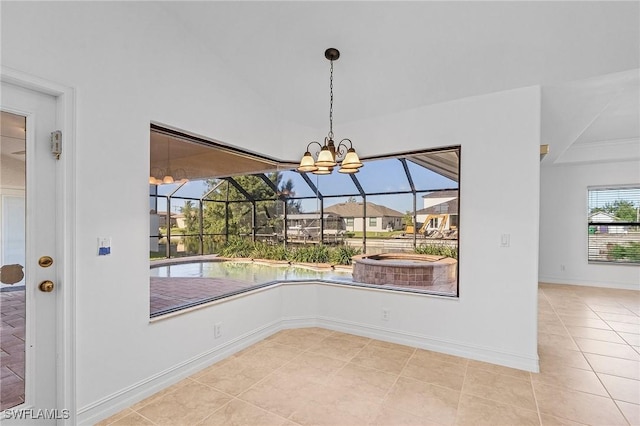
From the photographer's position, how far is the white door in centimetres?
189

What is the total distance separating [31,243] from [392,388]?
9.23 feet

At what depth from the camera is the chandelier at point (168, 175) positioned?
265 cm

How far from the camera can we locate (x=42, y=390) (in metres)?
2.01

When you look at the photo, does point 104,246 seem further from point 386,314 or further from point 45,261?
point 386,314

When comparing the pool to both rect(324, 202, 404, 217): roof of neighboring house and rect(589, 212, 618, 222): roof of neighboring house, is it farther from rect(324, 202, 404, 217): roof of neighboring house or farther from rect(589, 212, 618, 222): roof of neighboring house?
rect(589, 212, 618, 222): roof of neighboring house

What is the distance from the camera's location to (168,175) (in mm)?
2865

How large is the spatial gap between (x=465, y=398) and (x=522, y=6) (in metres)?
3.00

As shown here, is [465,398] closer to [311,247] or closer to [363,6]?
[311,247]

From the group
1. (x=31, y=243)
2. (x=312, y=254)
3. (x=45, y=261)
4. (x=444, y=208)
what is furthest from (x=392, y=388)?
(x=31, y=243)

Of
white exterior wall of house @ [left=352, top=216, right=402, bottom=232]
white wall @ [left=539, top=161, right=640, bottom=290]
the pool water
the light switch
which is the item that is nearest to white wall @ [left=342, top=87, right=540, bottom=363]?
white exterior wall of house @ [left=352, top=216, right=402, bottom=232]

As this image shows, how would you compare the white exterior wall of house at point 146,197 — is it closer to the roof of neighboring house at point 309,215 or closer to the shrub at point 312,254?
the shrub at point 312,254

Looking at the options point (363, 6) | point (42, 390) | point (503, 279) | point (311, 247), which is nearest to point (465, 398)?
point (503, 279)

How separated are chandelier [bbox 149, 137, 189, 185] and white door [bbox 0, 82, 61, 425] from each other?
2.25 feet

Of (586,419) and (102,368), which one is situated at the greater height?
(102,368)
